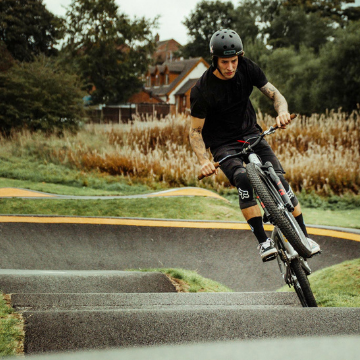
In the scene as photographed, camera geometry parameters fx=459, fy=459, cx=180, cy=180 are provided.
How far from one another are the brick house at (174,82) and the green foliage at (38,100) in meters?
29.7

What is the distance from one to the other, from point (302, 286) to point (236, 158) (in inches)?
48.6

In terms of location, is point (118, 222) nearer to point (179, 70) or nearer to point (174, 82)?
point (174, 82)

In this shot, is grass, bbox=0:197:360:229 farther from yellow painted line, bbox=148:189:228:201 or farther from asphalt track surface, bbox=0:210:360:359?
asphalt track surface, bbox=0:210:360:359

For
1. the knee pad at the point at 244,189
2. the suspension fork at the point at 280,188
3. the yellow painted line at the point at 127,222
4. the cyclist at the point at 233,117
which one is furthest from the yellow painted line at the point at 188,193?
the suspension fork at the point at 280,188

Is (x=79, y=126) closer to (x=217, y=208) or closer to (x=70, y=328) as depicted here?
(x=217, y=208)

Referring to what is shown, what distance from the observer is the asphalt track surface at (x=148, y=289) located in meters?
2.11

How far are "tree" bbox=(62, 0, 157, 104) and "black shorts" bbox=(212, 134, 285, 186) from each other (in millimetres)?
28518

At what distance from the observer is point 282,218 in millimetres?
3580

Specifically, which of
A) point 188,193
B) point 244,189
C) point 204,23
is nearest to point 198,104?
point 244,189

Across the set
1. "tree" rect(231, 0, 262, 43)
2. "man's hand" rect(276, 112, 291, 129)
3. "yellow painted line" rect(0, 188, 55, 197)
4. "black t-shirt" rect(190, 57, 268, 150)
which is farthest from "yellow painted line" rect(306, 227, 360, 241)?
"tree" rect(231, 0, 262, 43)

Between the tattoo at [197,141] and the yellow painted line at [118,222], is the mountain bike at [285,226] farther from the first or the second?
the yellow painted line at [118,222]

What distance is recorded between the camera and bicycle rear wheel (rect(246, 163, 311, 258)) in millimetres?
3582

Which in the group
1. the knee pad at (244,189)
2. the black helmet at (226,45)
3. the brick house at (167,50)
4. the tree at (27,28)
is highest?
the brick house at (167,50)

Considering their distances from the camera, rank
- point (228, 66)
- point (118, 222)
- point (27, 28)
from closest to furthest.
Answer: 1. point (228, 66)
2. point (118, 222)
3. point (27, 28)
